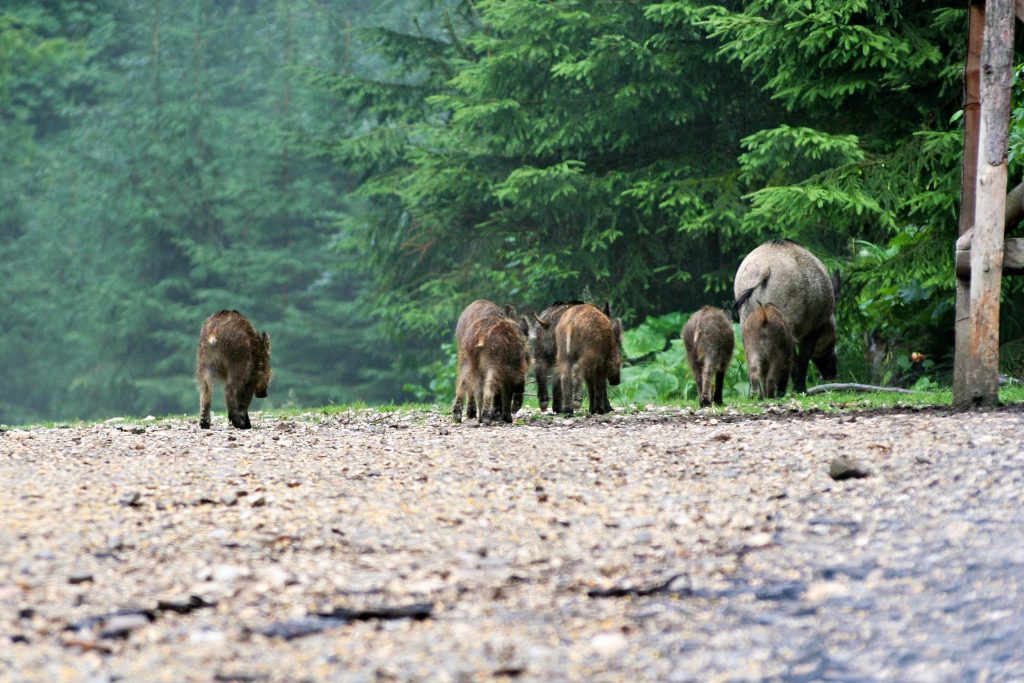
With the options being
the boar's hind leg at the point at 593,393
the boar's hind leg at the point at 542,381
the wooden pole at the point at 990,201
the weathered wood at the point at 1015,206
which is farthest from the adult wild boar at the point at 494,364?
the weathered wood at the point at 1015,206

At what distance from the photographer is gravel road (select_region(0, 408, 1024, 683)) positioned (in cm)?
441

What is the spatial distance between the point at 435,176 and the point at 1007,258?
14.2 meters

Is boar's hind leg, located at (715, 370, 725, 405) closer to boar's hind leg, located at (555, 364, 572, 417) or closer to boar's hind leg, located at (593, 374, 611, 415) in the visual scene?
boar's hind leg, located at (593, 374, 611, 415)

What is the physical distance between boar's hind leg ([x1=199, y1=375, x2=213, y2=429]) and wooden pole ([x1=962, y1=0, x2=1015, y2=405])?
631cm

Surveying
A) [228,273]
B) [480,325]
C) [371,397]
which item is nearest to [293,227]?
[228,273]

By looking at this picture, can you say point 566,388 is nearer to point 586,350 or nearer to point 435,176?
point 586,350

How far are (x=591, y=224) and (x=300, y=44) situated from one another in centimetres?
2501

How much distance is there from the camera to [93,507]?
6629 mm

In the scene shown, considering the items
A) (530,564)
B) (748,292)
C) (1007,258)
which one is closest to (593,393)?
(748,292)

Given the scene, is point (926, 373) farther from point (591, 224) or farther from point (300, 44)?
point (300, 44)

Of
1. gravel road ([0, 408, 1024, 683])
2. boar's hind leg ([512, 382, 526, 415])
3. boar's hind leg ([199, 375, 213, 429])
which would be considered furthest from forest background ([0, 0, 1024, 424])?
boar's hind leg ([199, 375, 213, 429])

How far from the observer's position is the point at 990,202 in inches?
417

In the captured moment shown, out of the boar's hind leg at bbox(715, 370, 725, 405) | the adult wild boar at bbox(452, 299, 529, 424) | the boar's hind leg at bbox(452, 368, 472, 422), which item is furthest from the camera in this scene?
the boar's hind leg at bbox(715, 370, 725, 405)

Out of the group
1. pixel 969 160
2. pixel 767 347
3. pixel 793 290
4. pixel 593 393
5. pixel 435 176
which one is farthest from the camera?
pixel 435 176
